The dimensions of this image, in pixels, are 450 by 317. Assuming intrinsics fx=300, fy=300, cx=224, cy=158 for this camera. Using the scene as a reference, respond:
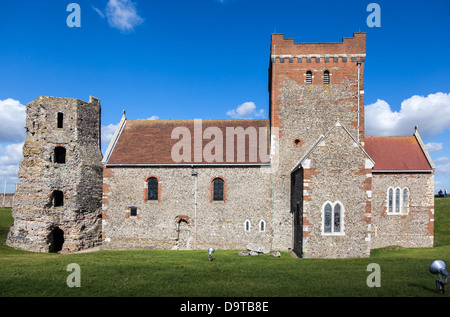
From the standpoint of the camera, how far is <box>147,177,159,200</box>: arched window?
2298cm

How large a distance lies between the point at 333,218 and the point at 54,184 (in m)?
20.5

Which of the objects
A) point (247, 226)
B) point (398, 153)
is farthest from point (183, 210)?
point (398, 153)

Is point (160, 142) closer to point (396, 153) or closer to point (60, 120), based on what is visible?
point (60, 120)

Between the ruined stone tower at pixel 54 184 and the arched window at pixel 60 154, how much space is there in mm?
354

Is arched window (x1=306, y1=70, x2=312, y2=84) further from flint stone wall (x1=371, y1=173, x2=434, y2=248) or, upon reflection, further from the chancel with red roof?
flint stone wall (x1=371, y1=173, x2=434, y2=248)

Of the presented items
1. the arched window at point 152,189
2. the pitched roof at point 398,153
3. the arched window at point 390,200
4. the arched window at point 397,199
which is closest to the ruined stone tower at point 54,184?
the arched window at point 152,189

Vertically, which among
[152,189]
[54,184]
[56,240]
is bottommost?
[56,240]

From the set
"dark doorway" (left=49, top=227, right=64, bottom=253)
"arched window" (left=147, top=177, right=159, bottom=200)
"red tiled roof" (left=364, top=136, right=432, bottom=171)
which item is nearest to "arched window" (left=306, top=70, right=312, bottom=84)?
"red tiled roof" (left=364, top=136, right=432, bottom=171)

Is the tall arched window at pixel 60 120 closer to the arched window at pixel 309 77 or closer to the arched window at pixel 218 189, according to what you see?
the arched window at pixel 218 189

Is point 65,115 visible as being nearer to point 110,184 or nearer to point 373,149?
point 110,184

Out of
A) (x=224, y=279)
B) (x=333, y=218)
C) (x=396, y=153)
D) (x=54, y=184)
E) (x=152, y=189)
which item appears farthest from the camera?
(x=396, y=153)

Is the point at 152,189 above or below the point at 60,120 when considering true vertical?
below

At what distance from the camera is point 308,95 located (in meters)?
22.7

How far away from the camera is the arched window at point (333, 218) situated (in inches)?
703
